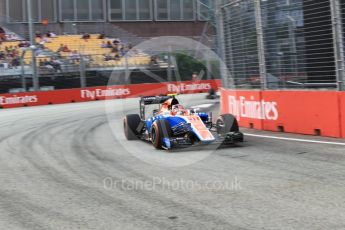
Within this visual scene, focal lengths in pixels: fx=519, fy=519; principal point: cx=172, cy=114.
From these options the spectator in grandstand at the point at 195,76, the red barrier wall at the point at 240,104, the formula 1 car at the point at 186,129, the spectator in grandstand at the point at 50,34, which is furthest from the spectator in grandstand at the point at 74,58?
Answer: the formula 1 car at the point at 186,129

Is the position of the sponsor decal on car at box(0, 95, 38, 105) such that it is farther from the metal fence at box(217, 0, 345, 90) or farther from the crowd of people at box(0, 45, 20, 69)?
the metal fence at box(217, 0, 345, 90)

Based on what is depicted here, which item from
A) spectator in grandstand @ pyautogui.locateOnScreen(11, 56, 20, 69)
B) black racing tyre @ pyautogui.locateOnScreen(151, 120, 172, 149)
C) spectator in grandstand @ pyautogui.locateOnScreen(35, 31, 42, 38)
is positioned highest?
spectator in grandstand @ pyautogui.locateOnScreen(35, 31, 42, 38)

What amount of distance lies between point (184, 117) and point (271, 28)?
3524mm

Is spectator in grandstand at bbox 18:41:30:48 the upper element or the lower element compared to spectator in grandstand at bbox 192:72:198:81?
upper

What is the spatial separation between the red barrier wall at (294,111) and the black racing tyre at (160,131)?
3.00 m

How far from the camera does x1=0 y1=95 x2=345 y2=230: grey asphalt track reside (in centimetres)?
509

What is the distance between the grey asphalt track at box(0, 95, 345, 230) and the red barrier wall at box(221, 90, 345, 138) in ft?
1.32

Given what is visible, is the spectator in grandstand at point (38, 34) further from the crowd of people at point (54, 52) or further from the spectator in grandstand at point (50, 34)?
the spectator in grandstand at point (50, 34)

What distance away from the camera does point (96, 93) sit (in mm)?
31062

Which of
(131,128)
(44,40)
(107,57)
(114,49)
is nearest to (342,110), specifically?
(131,128)

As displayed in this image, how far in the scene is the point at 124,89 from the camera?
106 feet

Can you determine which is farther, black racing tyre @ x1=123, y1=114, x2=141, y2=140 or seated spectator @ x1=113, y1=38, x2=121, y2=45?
seated spectator @ x1=113, y1=38, x2=121, y2=45

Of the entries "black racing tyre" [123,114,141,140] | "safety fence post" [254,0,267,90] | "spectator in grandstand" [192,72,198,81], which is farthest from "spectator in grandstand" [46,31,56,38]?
"safety fence post" [254,0,267,90]

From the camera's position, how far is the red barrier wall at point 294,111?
10164 mm
